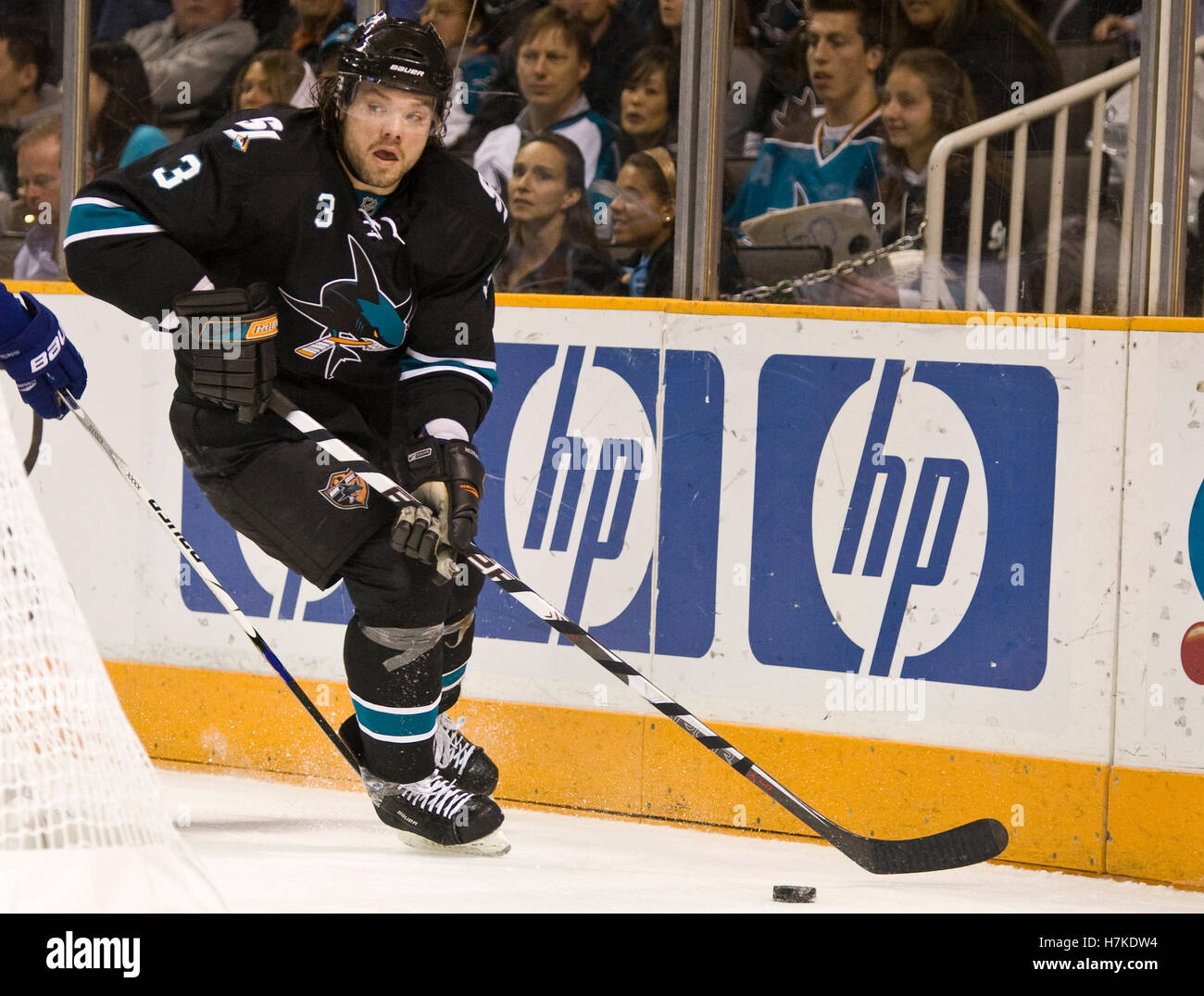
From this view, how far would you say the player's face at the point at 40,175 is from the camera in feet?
14.0

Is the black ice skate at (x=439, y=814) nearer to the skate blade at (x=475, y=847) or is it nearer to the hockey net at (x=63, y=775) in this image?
the skate blade at (x=475, y=847)

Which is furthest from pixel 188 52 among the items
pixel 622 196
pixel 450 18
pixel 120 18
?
pixel 622 196

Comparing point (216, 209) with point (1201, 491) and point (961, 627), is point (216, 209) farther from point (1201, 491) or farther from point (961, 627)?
point (1201, 491)

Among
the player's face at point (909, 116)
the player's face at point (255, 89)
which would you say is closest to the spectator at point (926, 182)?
the player's face at point (909, 116)

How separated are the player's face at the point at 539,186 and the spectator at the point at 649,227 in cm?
14

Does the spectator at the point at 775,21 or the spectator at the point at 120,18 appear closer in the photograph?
the spectator at the point at 775,21

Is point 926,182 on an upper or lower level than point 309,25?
lower

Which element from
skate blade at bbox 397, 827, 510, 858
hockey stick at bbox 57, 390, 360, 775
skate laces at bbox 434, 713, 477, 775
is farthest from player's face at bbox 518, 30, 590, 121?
skate blade at bbox 397, 827, 510, 858

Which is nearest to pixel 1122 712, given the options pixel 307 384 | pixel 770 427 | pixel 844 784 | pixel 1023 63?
pixel 844 784

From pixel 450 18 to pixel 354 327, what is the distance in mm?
1175

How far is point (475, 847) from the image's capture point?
9.92 ft

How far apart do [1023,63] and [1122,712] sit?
127 cm

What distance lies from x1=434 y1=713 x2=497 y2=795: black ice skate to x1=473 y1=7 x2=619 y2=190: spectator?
128 centimetres

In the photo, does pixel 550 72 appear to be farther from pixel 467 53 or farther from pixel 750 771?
pixel 750 771
